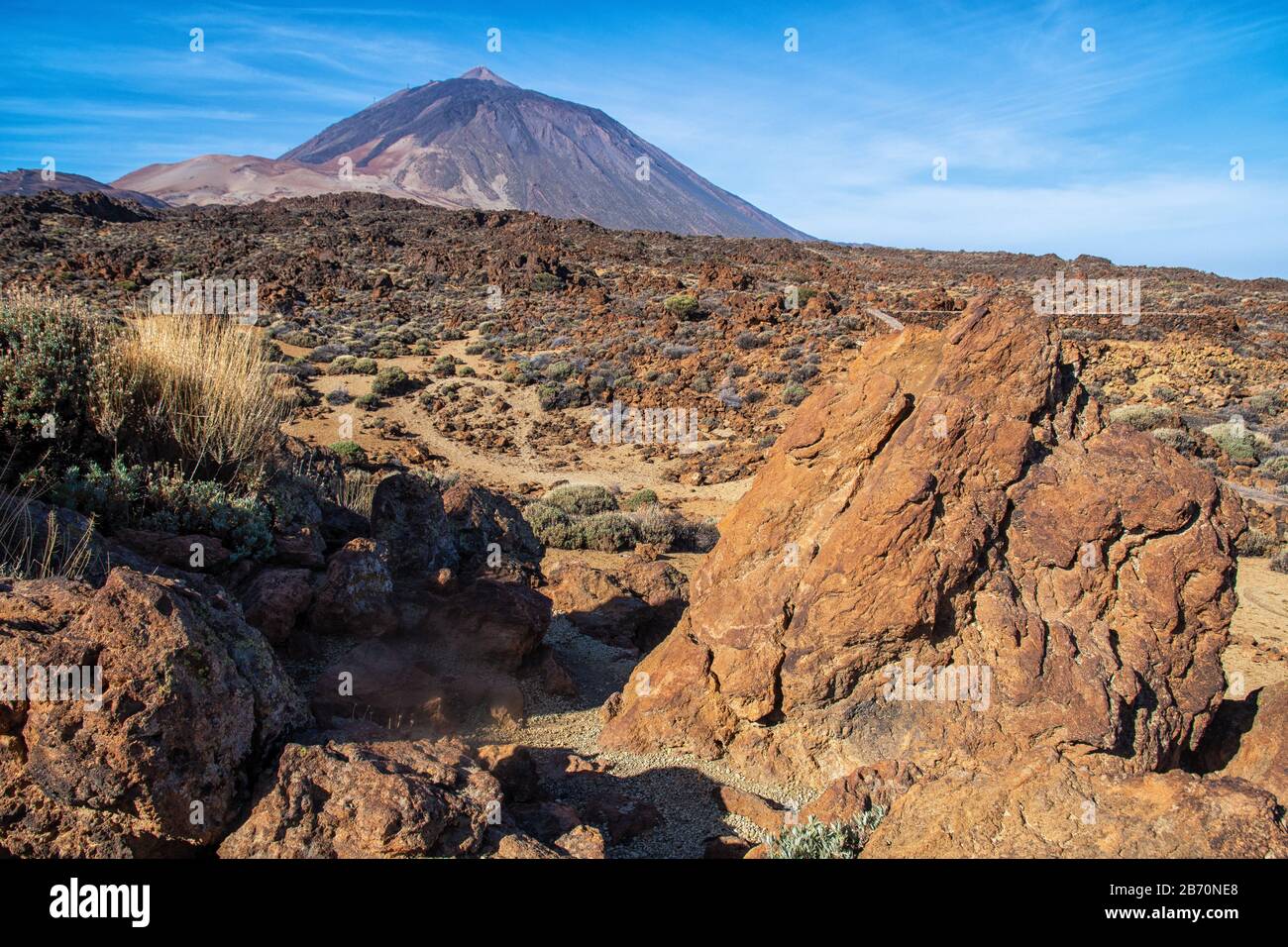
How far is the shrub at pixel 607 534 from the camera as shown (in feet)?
32.3

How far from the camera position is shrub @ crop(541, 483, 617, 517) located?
1198cm

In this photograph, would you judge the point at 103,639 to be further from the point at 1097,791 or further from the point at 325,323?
the point at 325,323

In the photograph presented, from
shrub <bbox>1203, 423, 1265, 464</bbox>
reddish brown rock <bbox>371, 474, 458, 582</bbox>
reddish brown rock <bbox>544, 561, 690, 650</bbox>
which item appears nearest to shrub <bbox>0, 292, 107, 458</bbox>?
reddish brown rock <bbox>371, 474, 458, 582</bbox>

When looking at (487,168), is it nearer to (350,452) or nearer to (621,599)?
(350,452)

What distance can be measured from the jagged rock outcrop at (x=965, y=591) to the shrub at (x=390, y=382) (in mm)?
15741

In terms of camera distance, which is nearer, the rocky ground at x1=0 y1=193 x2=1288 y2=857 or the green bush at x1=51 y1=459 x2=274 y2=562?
the rocky ground at x1=0 y1=193 x2=1288 y2=857

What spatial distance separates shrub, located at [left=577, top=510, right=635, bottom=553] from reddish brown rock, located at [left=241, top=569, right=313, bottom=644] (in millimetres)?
5373

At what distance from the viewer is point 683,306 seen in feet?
83.5

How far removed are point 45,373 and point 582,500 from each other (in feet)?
25.6

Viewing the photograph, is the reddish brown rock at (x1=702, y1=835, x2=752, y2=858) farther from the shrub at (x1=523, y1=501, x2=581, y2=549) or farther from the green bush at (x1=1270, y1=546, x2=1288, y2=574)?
the green bush at (x1=1270, y1=546, x2=1288, y2=574)

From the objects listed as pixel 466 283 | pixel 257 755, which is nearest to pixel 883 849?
pixel 257 755

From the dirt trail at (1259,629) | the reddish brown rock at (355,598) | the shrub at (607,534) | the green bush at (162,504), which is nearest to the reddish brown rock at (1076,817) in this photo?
the reddish brown rock at (355,598)

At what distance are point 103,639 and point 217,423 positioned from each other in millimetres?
3415

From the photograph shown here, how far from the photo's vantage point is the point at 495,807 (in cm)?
285
